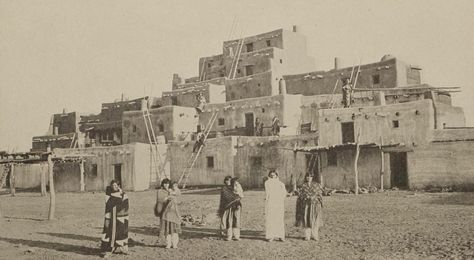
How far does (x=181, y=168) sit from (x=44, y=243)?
23.2 metres

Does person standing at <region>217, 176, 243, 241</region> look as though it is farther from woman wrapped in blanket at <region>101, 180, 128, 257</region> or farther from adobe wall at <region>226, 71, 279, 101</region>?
adobe wall at <region>226, 71, 279, 101</region>

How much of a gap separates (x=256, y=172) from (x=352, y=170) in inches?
272

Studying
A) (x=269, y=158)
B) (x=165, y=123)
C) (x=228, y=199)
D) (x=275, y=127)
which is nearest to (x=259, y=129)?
(x=275, y=127)

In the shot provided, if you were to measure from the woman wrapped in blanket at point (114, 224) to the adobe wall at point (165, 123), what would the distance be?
29614mm

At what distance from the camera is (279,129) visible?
3603 centimetres

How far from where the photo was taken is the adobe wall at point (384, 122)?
2659 cm

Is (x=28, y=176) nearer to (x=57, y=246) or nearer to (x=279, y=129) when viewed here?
(x=279, y=129)

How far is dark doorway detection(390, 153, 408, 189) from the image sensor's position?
2719 centimetres

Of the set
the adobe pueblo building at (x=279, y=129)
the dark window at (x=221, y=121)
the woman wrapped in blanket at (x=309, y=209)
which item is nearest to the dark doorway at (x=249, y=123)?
the adobe pueblo building at (x=279, y=129)

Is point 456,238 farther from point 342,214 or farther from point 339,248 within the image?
point 342,214

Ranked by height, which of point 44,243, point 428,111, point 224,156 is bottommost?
point 44,243

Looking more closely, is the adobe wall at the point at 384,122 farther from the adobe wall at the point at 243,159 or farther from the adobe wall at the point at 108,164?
the adobe wall at the point at 108,164

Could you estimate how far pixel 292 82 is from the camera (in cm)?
4378

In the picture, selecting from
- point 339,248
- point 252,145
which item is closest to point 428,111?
point 252,145
